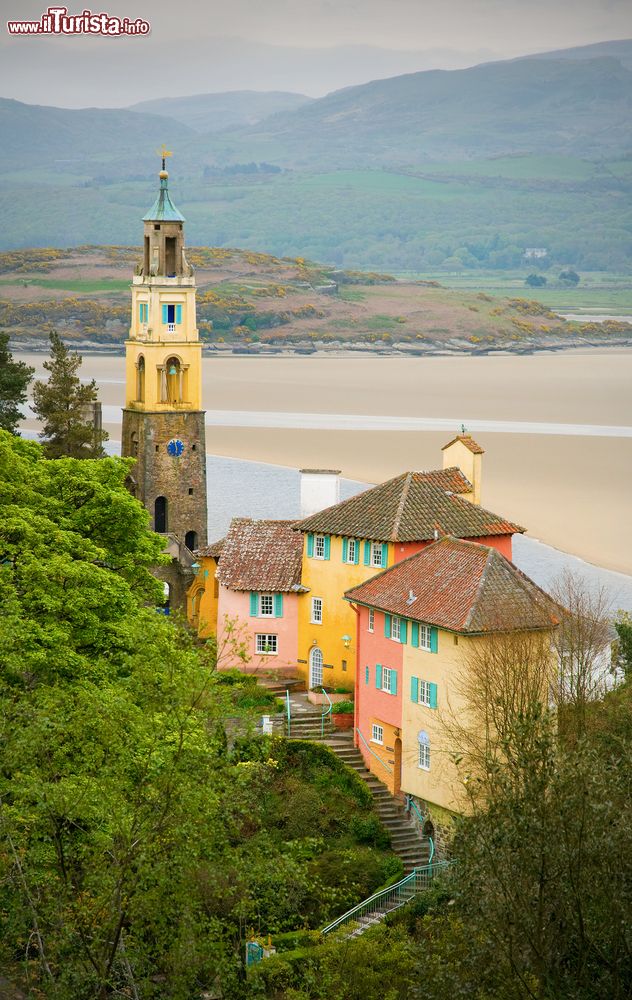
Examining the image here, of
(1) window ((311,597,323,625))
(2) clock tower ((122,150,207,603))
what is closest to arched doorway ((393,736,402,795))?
(1) window ((311,597,323,625))

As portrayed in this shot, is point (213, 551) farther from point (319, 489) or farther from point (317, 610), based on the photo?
point (317, 610)

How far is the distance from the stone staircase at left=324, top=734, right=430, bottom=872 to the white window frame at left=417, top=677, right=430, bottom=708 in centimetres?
262

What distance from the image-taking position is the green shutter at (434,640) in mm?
45969

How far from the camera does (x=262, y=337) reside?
648ft

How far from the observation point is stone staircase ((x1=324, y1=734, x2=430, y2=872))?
44656 mm

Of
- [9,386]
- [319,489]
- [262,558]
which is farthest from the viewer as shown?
[9,386]

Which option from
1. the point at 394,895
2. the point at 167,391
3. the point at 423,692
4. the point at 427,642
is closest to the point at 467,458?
the point at 167,391

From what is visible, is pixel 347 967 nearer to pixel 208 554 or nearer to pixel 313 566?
pixel 313 566

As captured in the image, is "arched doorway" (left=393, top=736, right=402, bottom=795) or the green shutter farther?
"arched doorway" (left=393, top=736, right=402, bottom=795)

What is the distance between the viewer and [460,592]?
46.3 metres

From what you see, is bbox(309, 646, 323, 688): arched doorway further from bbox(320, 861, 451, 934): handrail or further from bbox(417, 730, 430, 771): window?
bbox(320, 861, 451, 934): handrail

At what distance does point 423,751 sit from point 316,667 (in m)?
8.25

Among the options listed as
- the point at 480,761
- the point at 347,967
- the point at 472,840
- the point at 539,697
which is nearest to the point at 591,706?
the point at 539,697

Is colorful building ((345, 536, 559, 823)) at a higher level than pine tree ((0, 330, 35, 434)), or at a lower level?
lower
